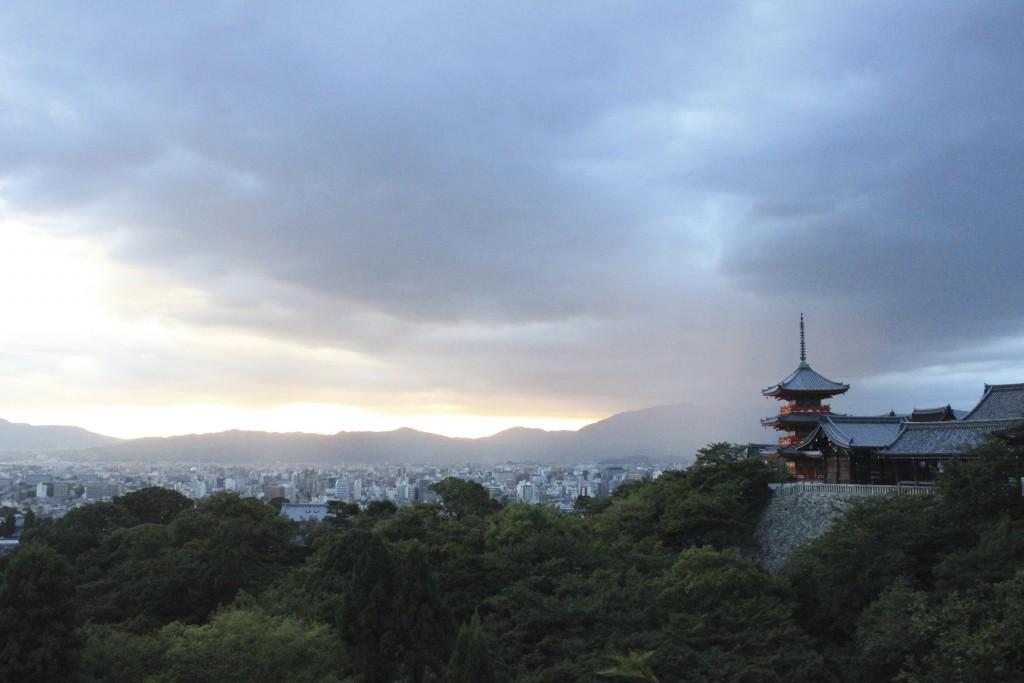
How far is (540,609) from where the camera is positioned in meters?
16.8

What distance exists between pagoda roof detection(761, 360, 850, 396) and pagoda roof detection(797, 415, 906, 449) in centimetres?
329

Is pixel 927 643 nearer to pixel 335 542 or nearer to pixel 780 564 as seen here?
pixel 780 564

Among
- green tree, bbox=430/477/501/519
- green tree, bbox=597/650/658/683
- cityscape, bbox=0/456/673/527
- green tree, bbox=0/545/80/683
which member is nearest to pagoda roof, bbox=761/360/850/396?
green tree, bbox=430/477/501/519

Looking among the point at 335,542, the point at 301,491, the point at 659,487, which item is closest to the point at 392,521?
the point at 335,542

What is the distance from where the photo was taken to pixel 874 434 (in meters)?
26.1

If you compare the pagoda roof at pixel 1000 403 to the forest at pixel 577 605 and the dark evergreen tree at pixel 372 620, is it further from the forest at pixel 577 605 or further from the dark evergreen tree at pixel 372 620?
the dark evergreen tree at pixel 372 620

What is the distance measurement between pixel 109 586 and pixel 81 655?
13.7m

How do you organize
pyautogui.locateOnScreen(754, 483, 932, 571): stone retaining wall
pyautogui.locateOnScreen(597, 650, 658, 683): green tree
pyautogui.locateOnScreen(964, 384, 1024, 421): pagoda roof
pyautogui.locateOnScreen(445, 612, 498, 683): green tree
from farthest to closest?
pyautogui.locateOnScreen(964, 384, 1024, 421): pagoda roof < pyautogui.locateOnScreen(754, 483, 932, 571): stone retaining wall < pyautogui.locateOnScreen(597, 650, 658, 683): green tree < pyautogui.locateOnScreen(445, 612, 498, 683): green tree

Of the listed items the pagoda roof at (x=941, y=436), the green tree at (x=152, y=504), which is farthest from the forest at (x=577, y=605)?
the green tree at (x=152, y=504)

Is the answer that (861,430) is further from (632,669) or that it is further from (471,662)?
(471,662)

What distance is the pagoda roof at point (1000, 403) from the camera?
Result: 2281 cm

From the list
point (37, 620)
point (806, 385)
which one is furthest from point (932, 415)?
point (37, 620)

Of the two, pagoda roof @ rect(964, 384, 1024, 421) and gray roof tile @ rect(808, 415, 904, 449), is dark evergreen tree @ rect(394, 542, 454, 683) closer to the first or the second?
gray roof tile @ rect(808, 415, 904, 449)

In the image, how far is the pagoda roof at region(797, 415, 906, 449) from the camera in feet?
83.2
